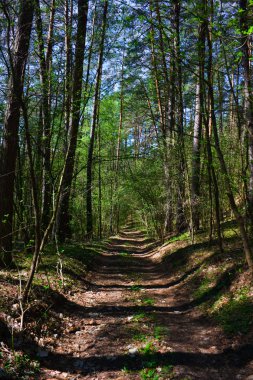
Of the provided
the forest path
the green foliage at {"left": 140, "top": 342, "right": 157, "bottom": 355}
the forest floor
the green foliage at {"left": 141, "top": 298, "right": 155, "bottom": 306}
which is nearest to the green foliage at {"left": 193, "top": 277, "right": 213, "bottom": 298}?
the forest floor

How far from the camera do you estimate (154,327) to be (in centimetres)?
502

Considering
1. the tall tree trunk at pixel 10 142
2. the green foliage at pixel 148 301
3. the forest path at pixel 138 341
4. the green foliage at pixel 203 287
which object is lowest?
the green foliage at pixel 148 301

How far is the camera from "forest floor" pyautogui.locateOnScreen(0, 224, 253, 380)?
3768 millimetres

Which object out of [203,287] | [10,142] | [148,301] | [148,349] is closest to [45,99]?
[10,142]

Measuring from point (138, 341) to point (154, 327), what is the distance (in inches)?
23.1

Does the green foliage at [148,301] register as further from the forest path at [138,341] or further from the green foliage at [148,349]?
the green foliage at [148,349]

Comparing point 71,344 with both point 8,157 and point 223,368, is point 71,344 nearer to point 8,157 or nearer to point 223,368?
point 223,368

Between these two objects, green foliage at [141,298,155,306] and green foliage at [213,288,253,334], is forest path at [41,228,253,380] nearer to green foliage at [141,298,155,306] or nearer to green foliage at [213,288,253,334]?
green foliage at [141,298,155,306]

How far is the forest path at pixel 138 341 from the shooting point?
370 centimetres

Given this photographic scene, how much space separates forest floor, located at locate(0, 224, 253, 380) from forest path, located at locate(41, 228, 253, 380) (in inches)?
0.5

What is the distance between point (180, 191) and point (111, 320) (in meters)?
6.58

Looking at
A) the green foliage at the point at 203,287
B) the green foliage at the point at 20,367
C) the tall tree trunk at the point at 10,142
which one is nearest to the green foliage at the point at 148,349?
the green foliage at the point at 20,367

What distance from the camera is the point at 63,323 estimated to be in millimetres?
5055

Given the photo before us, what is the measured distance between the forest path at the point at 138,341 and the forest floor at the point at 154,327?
0.01 m
